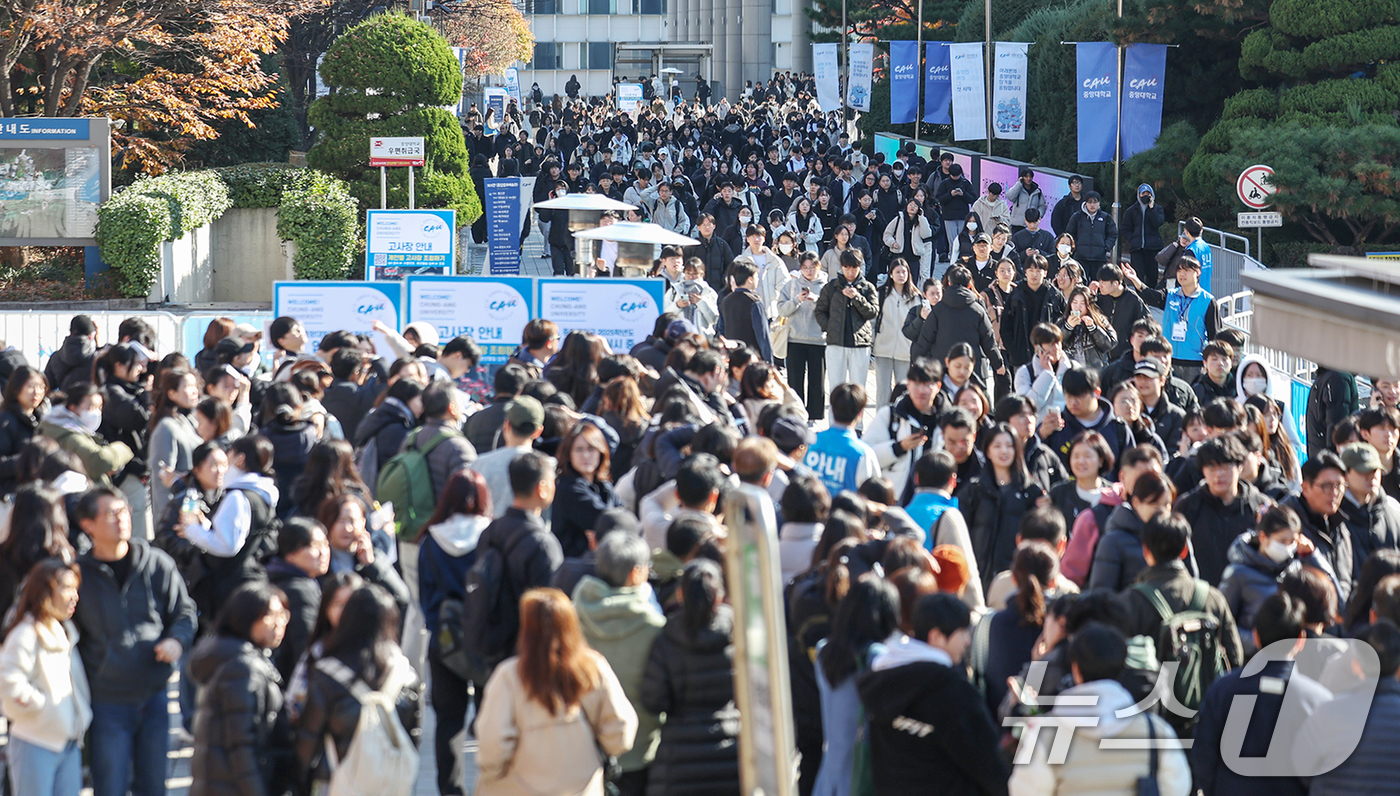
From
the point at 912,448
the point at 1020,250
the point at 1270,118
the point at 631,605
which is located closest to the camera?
the point at 631,605

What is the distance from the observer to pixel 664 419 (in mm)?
8016

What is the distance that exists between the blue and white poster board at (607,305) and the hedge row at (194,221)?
9.67 m

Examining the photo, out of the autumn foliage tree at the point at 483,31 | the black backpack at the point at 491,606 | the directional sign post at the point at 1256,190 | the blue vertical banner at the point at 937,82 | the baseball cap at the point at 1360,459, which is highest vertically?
the autumn foliage tree at the point at 483,31

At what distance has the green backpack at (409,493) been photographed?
7301mm

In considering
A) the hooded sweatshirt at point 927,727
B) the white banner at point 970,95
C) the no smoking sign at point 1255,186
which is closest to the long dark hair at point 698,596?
the hooded sweatshirt at point 927,727

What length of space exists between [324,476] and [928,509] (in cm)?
258

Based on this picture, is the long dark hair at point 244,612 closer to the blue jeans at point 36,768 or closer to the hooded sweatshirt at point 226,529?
the blue jeans at point 36,768

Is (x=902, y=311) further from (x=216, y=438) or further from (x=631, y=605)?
(x=631, y=605)

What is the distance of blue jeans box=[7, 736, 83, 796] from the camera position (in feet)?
18.6

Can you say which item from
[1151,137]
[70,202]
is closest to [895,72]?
[1151,137]

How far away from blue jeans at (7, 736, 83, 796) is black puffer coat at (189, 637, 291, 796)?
0.96 metres

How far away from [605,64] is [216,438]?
104 metres

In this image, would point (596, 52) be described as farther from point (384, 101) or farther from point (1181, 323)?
point (1181, 323)

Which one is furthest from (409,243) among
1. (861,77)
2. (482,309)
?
(861,77)
